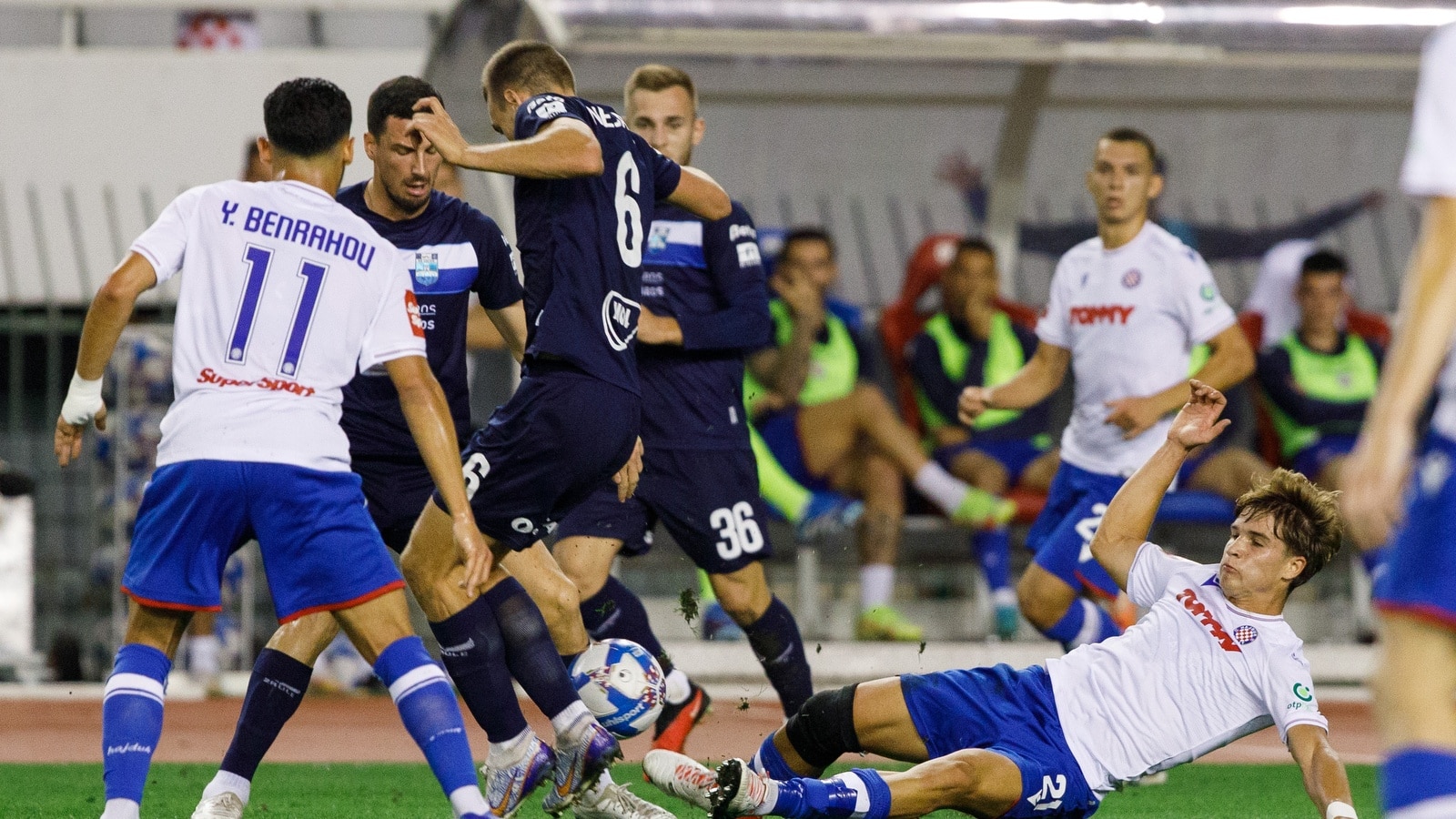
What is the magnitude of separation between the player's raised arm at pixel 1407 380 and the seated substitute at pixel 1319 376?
335 inches

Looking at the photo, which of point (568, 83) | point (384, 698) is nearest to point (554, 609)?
point (568, 83)

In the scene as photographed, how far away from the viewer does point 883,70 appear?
1145cm

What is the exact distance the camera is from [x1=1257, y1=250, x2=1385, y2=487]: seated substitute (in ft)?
35.7

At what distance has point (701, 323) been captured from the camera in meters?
6.61

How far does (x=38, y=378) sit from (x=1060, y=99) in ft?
21.9

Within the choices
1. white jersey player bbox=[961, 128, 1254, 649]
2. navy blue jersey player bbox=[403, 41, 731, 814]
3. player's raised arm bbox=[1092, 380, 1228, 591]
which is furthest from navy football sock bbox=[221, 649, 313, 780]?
white jersey player bbox=[961, 128, 1254, 649]

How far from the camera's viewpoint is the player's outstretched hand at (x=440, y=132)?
443 centimetres

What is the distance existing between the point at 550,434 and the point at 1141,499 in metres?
1.61

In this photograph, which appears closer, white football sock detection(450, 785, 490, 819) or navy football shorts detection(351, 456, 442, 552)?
white football sock detection(450, 785, 490, 819)

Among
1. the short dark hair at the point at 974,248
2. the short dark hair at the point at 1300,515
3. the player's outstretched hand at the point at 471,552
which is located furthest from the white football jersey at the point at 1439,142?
the short dark hair at the point at 974,248

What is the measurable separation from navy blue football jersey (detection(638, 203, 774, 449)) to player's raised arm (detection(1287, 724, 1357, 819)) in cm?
271

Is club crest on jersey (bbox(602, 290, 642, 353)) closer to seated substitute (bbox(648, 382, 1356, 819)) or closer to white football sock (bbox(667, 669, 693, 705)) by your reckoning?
seated substitute (bbox(648, 382, 1356, 819))

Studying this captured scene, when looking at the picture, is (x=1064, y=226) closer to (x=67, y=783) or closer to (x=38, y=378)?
(x=38, y=378)

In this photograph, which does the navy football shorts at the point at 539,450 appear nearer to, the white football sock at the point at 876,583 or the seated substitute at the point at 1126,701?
the seated substitute at the point at 1126,701
